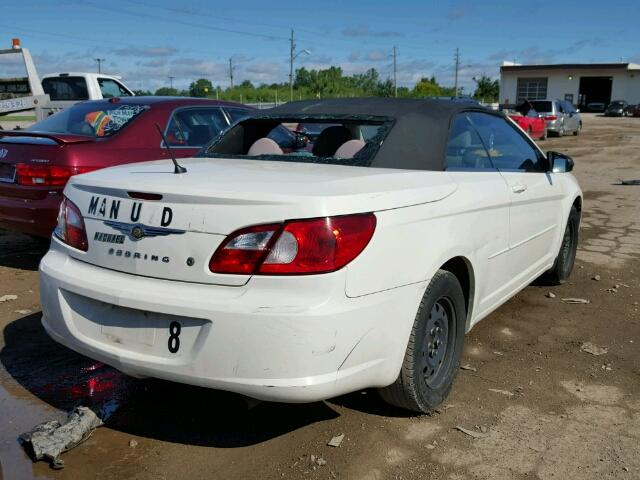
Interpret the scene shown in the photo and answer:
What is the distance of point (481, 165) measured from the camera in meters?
3.87

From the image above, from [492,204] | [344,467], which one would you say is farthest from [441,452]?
[492,204]

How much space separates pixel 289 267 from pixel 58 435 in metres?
1.40

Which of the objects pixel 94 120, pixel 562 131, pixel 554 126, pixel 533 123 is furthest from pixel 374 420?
pixel 562 131

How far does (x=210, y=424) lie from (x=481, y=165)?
7.17ft

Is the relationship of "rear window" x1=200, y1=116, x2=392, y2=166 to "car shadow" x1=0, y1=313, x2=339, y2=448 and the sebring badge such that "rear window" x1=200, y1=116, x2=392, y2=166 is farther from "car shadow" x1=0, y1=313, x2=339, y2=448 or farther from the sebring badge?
"car shadow" x1=0, y1=313, x2=339, y2=448

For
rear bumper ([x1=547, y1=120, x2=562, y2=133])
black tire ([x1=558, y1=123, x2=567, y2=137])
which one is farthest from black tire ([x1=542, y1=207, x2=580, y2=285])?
black tire ([x1=558, y1=123, x2=567, y2=137])

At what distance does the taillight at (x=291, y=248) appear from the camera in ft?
8.15

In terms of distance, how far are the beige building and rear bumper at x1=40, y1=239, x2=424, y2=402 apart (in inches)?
2568

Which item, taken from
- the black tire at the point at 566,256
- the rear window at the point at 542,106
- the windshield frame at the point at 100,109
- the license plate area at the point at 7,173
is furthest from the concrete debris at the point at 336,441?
the rear window at the point at 542,106

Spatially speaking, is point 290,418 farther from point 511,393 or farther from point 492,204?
point 492,204

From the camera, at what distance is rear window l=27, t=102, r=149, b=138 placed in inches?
237

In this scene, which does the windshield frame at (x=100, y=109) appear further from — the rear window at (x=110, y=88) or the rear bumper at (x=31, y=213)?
the rear window at (x=110, y=88)

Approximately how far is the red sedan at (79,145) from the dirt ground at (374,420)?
1.22 meters

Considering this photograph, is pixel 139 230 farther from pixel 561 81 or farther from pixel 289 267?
pixel 561 81
